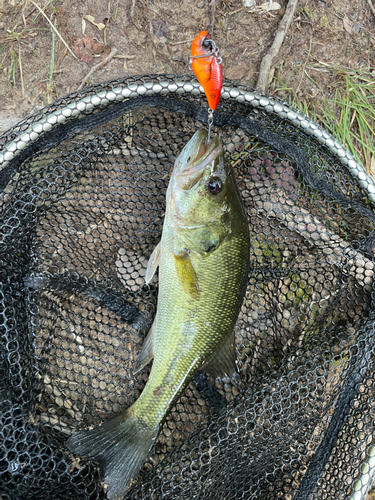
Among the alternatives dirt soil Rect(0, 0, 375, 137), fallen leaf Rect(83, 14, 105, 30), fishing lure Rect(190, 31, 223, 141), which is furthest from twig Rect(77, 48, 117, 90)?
fishing lure Rect(190, 31, 223, 141)

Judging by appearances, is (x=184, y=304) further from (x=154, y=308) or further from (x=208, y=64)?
(x=208, y=64)

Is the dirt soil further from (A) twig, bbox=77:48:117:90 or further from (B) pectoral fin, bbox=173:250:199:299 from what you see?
(B) pectoral fin, bbox=173:250:199:299

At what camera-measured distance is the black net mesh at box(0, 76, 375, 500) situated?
2201mm

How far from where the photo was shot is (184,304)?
2.14m

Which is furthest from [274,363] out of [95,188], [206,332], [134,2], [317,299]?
[134,2]

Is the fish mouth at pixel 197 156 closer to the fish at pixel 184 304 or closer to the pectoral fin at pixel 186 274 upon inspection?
the fish at pixel 184 304

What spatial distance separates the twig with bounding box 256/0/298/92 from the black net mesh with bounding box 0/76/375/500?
73cm

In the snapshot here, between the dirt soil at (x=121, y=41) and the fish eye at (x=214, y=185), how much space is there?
1429 millimetres

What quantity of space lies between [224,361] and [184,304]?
0.47 meters

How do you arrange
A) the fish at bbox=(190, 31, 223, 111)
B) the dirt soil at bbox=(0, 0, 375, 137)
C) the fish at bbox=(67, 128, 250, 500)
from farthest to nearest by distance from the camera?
1. the dirt soil at bbox=(0, 0, 375, 137)
2. the fish at bbox=(67, 128, 250, 500)
3. the fish at bbox=(190, 31, 223, 111)

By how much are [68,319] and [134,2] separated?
2515mm

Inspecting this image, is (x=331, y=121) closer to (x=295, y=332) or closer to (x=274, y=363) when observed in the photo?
(x=295, y=332)

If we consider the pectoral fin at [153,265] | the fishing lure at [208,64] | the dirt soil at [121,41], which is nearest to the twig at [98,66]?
the dirt soil at [121,41]

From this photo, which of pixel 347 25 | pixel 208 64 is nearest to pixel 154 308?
pixel 208 64
